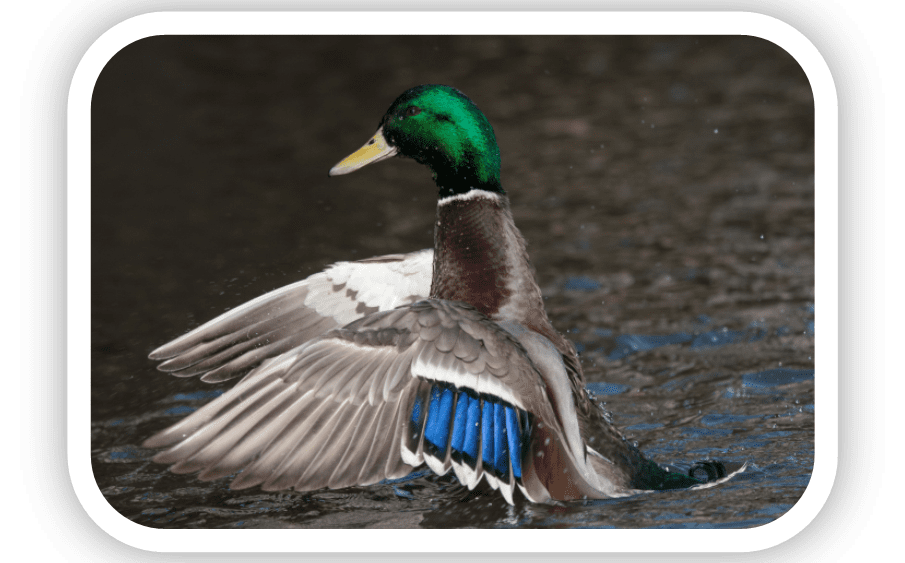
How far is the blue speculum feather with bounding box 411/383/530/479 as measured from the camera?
3611 mm

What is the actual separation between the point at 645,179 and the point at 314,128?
2.80 meters

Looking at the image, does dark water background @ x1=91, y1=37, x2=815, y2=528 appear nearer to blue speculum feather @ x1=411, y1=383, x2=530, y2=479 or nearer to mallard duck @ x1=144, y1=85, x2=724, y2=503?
mallard duck @ x1=144, y1=85, x2=724, y2=503

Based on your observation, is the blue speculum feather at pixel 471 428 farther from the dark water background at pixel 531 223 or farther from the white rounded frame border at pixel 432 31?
the dark water background at pixel 531 223

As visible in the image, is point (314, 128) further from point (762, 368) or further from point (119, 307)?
point (762, 368)

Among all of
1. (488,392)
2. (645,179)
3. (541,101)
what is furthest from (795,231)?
(488,392)

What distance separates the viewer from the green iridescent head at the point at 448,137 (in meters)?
4.50

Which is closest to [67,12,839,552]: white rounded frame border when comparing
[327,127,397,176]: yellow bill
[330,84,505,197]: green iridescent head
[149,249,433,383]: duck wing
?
[330,84,505,197]: green iridescent head

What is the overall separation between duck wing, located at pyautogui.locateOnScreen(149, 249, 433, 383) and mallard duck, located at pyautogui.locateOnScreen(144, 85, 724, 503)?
0.25 meters

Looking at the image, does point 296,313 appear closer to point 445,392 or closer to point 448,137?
point 448,137

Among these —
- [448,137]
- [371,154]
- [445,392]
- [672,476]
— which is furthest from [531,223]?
[445,392]

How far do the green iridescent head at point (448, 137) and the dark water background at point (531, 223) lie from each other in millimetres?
1338

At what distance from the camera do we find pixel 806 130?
28.7 feet

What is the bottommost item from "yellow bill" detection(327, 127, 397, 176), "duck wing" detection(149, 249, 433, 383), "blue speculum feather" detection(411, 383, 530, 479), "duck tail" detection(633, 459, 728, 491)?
"duck tail" detection(633, 459, 728, 491)

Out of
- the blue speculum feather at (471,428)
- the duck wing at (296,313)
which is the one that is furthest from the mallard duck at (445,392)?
the duck wing at (296,313)
